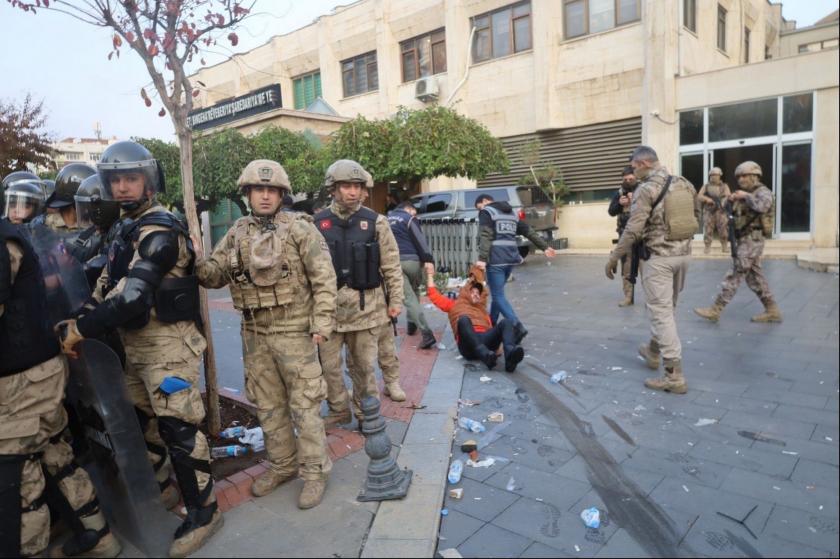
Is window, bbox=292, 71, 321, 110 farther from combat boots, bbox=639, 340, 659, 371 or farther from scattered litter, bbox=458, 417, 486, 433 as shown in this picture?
scattered litter, bbox=458, 417, 486, 433

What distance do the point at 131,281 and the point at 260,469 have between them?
4.95 feet

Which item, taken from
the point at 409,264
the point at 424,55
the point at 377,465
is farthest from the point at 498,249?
the point at 424,55

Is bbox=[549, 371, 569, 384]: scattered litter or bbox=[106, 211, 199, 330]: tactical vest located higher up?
bbox=[106, 211, 199, 330]: tactical vest

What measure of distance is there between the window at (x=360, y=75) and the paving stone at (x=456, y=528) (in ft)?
69.9

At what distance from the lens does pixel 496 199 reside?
12117mm

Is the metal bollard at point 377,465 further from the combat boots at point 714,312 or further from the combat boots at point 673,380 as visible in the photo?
the combat boots at point 714,312

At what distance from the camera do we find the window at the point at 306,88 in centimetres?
2473

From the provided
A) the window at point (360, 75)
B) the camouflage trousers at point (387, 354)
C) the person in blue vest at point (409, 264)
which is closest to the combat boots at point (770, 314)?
the person in blue vest at point (409, 264)

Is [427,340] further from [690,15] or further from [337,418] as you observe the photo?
[690,15]

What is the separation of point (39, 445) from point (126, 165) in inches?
57.4

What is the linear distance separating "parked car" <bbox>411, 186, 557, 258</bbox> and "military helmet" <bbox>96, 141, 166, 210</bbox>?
941 centimetres

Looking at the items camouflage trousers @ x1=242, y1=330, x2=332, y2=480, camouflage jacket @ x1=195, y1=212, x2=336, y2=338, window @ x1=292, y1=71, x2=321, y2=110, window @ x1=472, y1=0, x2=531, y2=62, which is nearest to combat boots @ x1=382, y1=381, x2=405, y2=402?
camouflage trousers @ x1=242, y1=330, x2=332, y2=480

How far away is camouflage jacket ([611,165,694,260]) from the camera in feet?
15.5

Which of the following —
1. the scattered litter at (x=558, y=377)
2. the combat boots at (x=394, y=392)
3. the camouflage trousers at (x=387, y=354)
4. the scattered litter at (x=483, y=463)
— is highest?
the camouflage trousers at (x=387, y=354)
